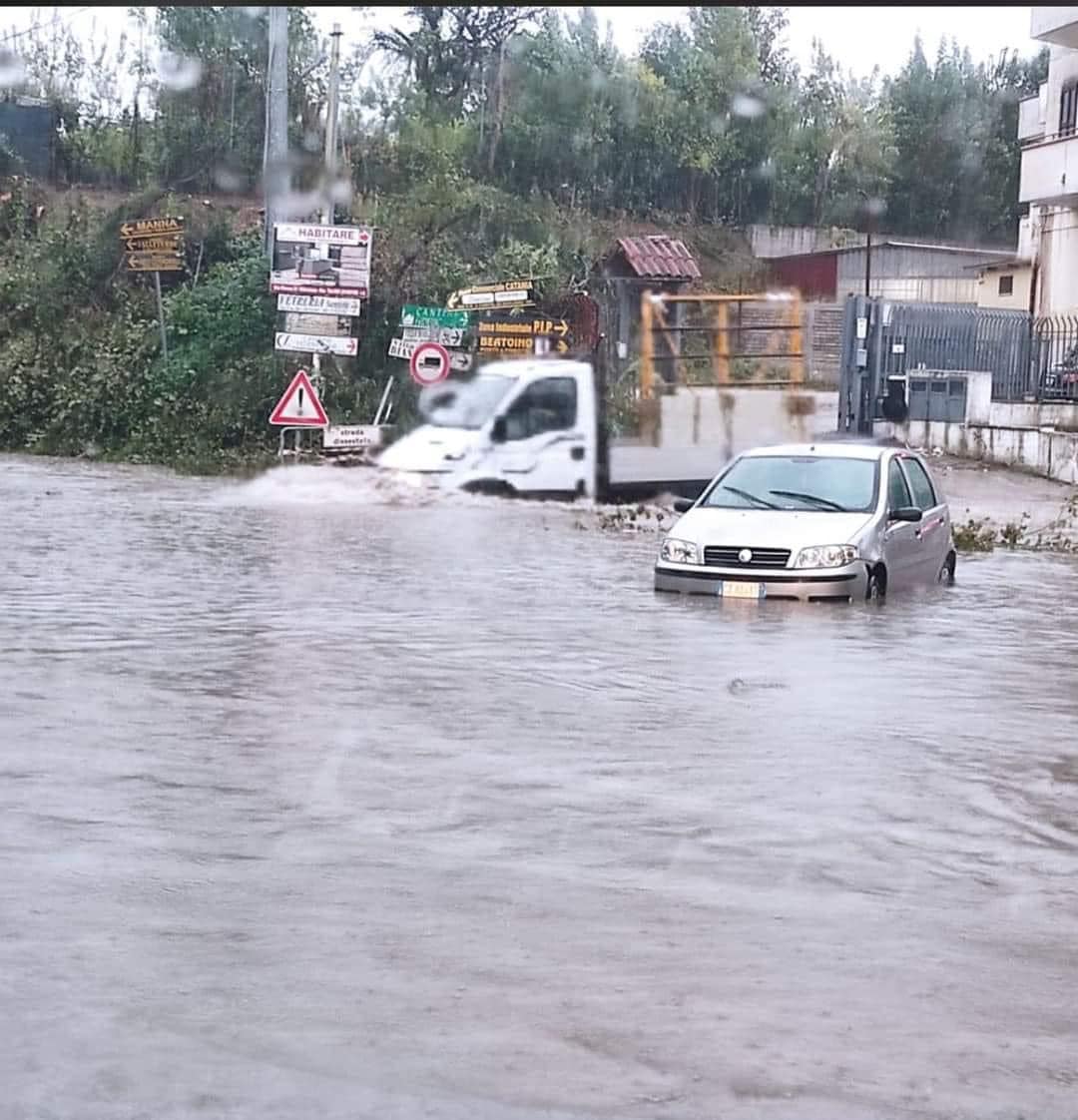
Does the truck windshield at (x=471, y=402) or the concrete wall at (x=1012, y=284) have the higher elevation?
the concrete wall at (x=1012, y=284)

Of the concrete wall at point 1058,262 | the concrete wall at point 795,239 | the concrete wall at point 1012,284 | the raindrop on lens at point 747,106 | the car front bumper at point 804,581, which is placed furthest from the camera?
the raindrop on lens at point 747,106

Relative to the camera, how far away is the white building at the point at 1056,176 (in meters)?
36.3

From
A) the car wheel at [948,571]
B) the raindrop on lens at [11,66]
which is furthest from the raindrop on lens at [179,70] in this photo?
the car wheel at [948,571]

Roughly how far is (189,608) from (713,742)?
6.31 metres

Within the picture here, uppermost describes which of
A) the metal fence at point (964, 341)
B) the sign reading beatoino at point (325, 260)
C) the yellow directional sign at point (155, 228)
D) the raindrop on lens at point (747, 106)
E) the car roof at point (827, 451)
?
the raindrop on lens at point (747, 106)

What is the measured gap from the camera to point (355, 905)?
6.41 m

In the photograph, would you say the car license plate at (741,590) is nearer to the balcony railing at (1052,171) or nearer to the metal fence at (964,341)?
the metal fence at (964,341)

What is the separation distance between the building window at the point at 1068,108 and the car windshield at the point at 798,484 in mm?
23461

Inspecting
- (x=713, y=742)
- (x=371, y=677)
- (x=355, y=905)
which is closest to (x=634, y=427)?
(x=371, y=677)

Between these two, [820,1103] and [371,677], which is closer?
[820,1103]

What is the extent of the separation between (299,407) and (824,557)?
1586 centimetres

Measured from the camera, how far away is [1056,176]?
1455 inches

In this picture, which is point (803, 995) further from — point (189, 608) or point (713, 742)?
point (189, 608)

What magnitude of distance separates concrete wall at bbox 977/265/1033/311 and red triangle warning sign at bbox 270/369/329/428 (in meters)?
21.0
